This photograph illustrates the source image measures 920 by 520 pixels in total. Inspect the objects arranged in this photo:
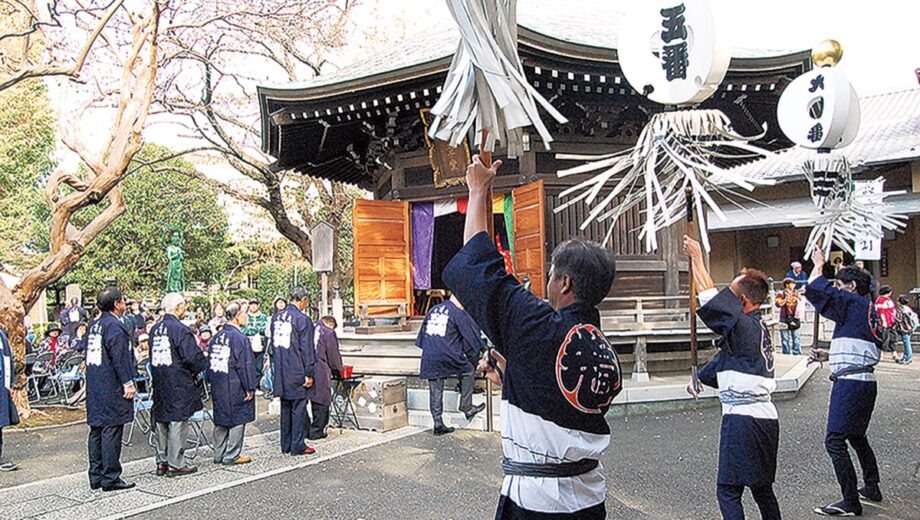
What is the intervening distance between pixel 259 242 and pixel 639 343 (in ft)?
63.6

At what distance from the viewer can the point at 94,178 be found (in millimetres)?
10445

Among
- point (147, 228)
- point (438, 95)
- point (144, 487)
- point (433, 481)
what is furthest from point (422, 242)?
point (147, 228)

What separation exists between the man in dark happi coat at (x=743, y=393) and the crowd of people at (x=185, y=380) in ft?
15.3

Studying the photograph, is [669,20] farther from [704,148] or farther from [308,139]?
[308,139]

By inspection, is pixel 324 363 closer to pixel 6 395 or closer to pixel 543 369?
pixel 6 395

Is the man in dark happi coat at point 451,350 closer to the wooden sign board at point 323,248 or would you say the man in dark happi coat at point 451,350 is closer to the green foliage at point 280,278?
the wooden sign board at point 323,248

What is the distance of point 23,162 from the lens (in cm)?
1711

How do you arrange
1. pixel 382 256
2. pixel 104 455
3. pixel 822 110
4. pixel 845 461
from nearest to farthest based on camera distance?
pixel 845 461
pixel 822 110
pixel 104 455
pixel 382 256

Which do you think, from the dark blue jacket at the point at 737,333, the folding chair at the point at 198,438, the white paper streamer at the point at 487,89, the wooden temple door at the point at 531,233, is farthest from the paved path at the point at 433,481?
the white paper streamer at the point at 487,89

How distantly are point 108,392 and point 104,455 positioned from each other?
56 centimetres

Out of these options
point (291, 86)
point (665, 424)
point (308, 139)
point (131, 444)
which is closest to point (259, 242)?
point (308, 139)

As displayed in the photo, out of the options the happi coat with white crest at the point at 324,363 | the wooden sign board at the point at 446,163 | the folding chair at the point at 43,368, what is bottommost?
the folding chair at the point at 43,368

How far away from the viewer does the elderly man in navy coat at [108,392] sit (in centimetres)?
600

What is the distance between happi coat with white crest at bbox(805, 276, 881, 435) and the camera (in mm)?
4802
